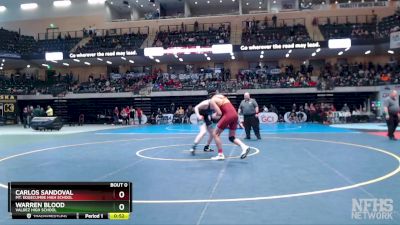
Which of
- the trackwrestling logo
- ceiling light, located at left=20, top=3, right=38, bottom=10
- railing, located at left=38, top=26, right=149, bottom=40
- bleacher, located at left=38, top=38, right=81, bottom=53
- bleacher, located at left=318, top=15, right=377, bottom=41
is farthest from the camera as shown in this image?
ceiling light, located at left=20, top=3, right=38, bottom=10

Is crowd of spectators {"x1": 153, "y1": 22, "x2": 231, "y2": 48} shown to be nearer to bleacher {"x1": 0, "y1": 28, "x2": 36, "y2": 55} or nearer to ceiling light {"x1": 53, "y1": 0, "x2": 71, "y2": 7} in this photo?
ceiling light {"x1": 53, "y1": 0, "x2": 71, "y2": 7}

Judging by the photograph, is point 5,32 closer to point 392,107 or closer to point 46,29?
point 46,29

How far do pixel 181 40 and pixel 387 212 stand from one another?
33231 mm

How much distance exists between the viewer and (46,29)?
145ft

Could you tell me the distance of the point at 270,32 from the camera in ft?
120

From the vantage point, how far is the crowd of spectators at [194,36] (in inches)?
1374

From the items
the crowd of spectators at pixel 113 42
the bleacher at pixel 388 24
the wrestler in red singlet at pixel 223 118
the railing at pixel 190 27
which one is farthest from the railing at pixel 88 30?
the wrestler in red singlet at pixel 223 118

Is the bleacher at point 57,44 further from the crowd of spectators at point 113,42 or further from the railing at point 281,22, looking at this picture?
the railing at point 281,22

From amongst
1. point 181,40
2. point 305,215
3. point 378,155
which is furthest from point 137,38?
point 305,215

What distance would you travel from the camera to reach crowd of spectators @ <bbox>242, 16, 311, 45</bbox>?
33719 mm

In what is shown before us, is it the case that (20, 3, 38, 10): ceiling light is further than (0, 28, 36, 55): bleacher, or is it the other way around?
(20, 3, 38, 10): ceiling light

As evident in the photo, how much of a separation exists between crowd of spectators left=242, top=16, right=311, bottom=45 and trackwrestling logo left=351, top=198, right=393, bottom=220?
28110 millimetres

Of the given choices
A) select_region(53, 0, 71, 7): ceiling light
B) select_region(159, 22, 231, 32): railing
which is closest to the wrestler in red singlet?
select_region(159, 22, 231, 32): railing
